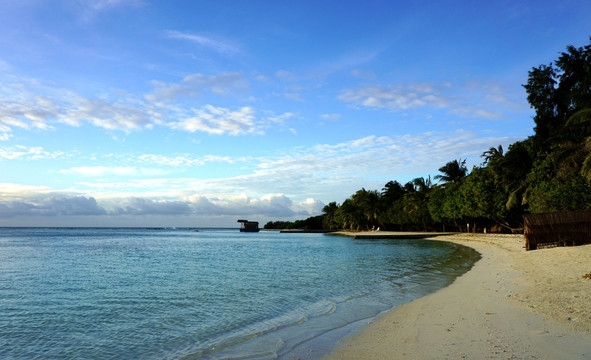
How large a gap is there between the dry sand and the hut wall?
14497mm

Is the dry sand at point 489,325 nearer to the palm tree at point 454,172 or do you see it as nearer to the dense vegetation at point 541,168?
the dense vegetation at point 541,168

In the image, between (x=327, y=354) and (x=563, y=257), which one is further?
(x=563, y=257)

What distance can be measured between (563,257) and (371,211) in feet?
271

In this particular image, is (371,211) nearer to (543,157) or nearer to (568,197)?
(543,157)

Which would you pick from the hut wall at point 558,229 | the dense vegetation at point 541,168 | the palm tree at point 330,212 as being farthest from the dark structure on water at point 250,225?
the hut wall at point 558,229

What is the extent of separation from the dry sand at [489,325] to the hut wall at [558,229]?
14497 millimetres

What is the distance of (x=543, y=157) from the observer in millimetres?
42625

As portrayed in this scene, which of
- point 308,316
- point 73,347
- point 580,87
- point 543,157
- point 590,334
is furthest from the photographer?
point 543,157

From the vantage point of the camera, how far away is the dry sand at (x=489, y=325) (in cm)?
651

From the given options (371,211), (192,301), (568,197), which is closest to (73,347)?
(192,301)

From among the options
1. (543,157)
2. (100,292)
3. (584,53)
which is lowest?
(100,292)

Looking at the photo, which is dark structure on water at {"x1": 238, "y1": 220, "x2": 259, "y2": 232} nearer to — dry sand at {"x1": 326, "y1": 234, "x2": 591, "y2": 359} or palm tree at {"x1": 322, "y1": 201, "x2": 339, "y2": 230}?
palm tree at {"x1": 322, "y1": 201, "x2": 339, "y2": 230}

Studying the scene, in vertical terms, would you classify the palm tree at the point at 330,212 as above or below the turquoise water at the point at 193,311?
above

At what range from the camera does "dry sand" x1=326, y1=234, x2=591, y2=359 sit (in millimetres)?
6508
